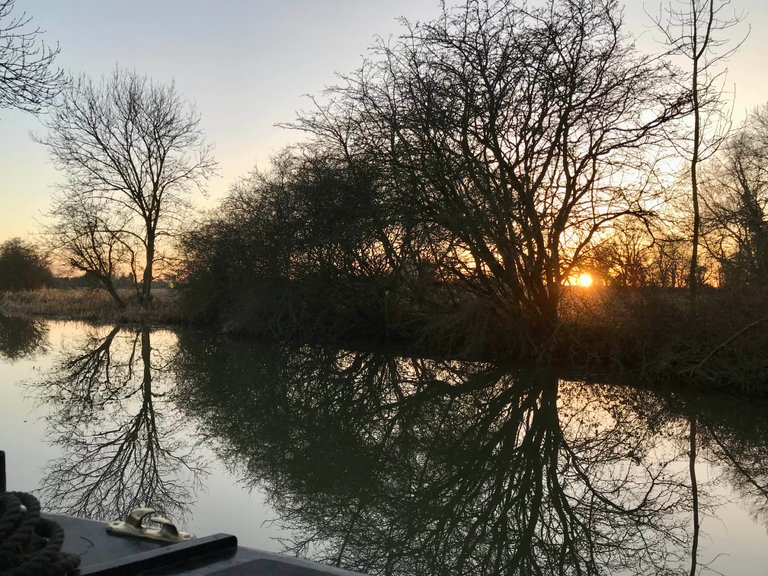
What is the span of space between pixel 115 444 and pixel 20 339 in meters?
17.3

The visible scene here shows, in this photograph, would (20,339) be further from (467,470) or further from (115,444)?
(467,470)

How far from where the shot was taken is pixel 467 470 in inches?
254

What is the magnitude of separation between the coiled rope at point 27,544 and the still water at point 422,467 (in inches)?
89.5

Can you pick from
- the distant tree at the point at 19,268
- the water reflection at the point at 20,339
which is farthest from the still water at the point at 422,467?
the distant tree at the point at 19,268

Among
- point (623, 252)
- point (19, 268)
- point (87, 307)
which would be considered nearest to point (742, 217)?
point (623, 252)

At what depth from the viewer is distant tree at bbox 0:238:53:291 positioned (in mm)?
49250

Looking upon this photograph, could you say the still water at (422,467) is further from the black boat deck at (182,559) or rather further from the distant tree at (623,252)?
the distant tree at (623,252)

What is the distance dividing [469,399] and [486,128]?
20.1ft

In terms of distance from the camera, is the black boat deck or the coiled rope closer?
the coiled rope

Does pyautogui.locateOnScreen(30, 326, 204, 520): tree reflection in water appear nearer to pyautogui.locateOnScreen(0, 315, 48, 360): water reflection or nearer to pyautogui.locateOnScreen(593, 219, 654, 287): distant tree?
pyautogui.locateOnScreen(0, 315, 48, 360): water reflection

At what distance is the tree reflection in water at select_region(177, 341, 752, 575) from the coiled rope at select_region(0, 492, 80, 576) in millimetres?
2236

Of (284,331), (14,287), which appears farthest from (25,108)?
(14,287)

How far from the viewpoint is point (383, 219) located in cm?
1612

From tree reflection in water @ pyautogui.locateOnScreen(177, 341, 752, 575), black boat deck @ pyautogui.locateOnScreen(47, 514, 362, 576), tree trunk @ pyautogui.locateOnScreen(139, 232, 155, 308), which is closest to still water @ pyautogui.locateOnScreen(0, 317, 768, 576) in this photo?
tree reflection in water @ pyautogui.locateOnScreen(177, 341, 752, 575)
